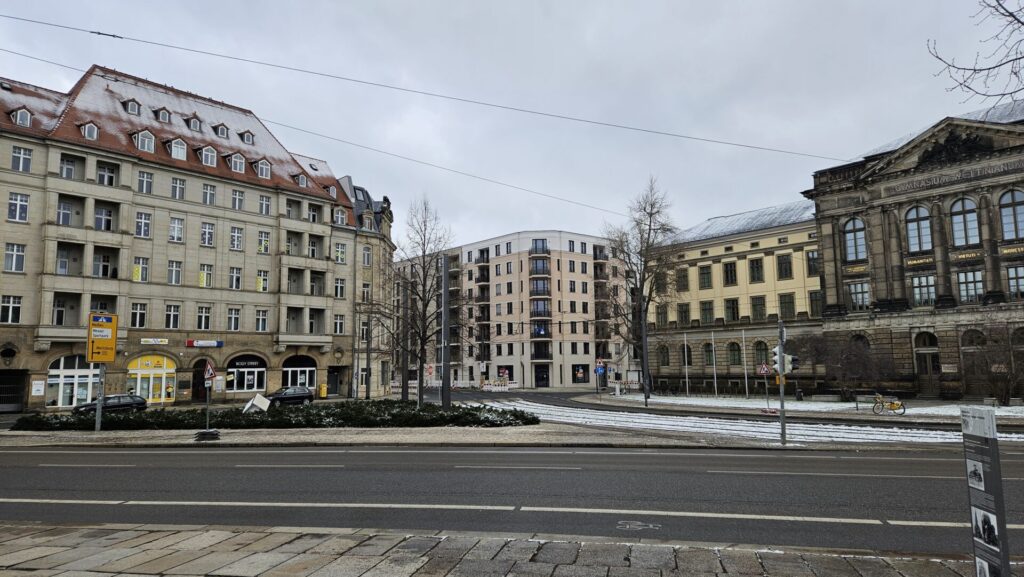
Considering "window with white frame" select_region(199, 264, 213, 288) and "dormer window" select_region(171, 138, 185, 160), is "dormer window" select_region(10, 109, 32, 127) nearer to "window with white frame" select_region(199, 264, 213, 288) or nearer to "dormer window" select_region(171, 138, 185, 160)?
"dormer window" select_region(171, 138, 185, 160)

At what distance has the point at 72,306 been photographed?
1521 inches

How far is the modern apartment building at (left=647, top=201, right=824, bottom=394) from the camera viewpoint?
5406 cm

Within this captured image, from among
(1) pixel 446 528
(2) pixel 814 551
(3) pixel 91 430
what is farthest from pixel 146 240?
(2) pixel 814 551

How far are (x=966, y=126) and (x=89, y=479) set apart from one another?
50.5 metres

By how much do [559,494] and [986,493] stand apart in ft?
21.1

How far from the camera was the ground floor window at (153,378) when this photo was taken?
133ft

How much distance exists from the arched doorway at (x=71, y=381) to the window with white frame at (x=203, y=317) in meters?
6.91

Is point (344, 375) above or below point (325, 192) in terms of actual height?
below

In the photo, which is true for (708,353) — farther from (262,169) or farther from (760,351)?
(262,169)

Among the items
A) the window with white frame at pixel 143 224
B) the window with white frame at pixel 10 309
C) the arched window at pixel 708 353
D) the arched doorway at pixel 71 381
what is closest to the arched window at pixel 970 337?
the arched window at pixel 708 353

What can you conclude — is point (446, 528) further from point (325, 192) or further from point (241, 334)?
point (325, 192)

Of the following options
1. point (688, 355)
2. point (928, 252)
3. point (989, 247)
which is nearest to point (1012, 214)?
point (989, 247)

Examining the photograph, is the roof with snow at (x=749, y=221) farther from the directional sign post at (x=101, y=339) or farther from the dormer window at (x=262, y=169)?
the directional sign post at (x=101, y=339)

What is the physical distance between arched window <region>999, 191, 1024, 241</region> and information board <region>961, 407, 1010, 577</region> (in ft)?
152
